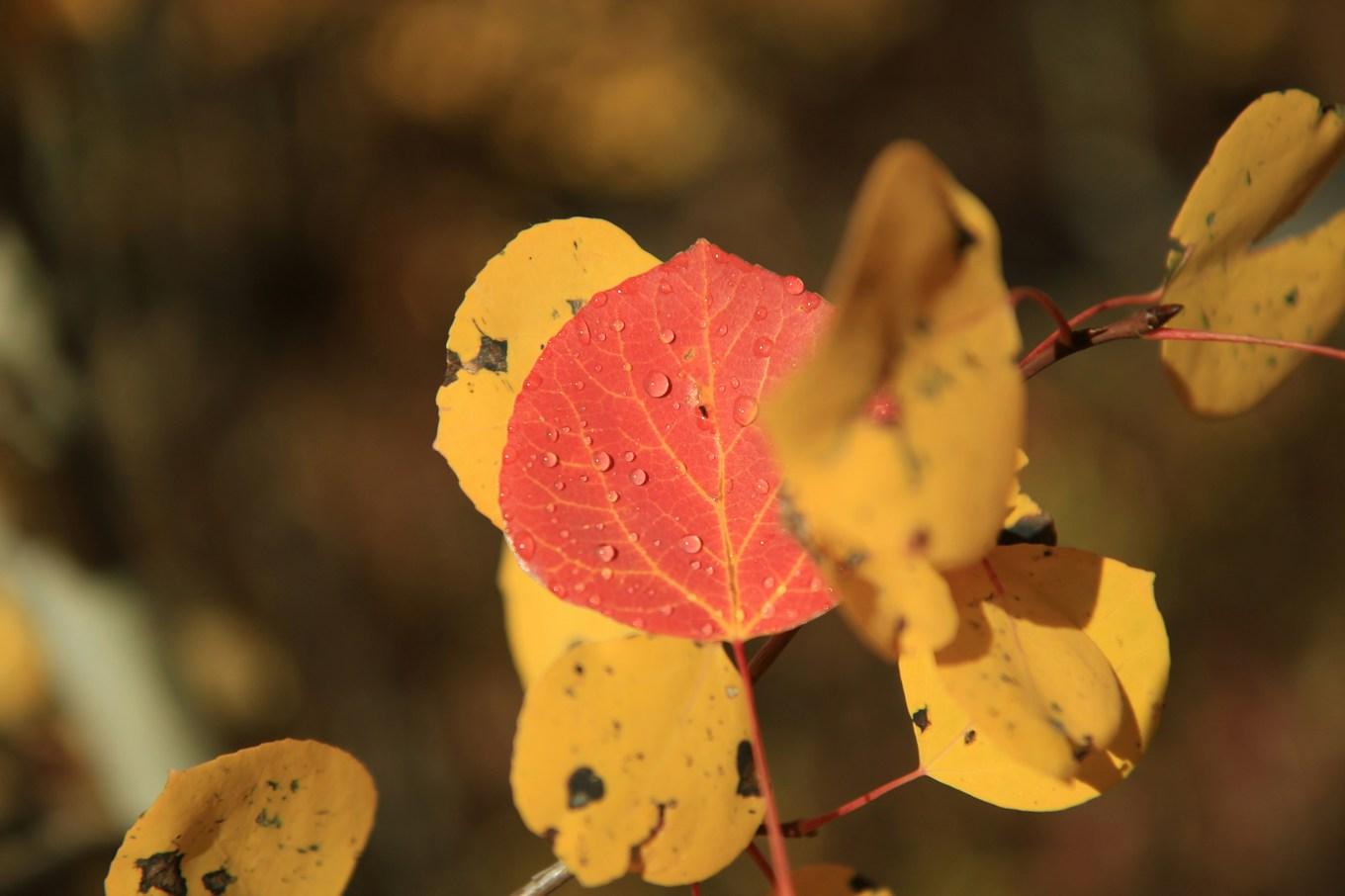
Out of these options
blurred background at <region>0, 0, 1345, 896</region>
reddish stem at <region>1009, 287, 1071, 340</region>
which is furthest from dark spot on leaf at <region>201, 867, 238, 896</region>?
blurred background at <region>0, 0, 1345, 896</region>

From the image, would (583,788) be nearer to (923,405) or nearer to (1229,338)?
(923,405)

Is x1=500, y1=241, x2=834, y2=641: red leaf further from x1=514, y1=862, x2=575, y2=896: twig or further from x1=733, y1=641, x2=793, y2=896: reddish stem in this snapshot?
x1=514, y1=862, x2=575, y2=896: twig

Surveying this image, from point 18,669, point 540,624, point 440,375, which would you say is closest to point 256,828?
point 540,624

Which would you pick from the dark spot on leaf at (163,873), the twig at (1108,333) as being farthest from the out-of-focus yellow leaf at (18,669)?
the twig at (1108,333)

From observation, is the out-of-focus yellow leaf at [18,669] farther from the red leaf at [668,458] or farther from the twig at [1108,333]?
the twig at [1108,333]

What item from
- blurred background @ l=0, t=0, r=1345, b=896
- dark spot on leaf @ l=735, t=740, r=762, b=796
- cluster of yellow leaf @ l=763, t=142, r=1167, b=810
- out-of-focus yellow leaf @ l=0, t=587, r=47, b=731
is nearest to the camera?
cluster of yellow leaf @ l=763, t=142, r=1167, b=810

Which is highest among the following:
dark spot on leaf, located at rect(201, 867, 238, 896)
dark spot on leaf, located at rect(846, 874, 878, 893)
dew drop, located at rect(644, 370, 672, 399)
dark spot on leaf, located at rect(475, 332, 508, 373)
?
dark spot on leaf, located at rect(475, 332, 508, 373)

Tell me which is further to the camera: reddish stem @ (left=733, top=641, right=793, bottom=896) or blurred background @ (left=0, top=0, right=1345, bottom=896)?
blurred background @ (left=0, top=0, right=1345, bottom=896)
